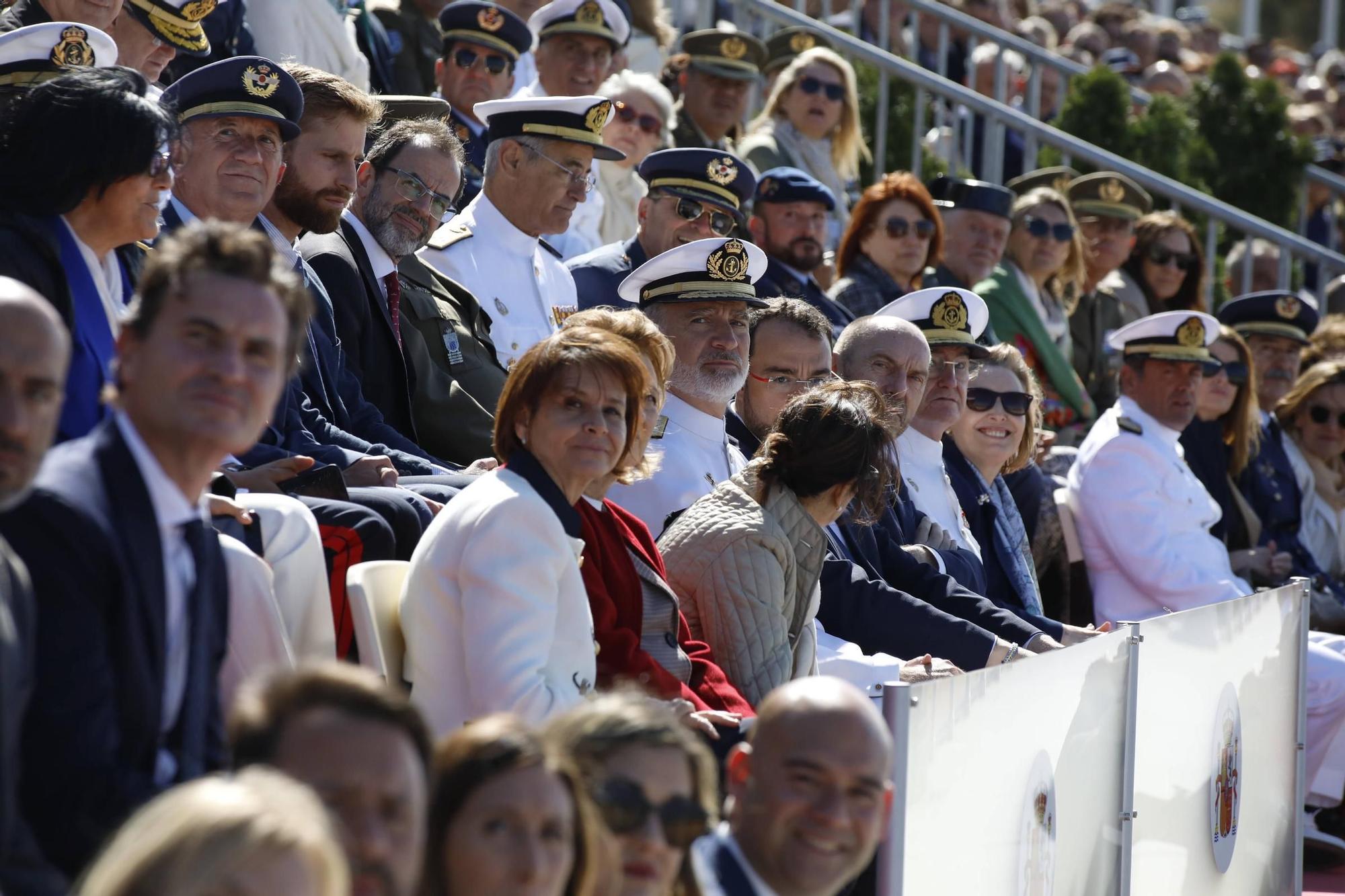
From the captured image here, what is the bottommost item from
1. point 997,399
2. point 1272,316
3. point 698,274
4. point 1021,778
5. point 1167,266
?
point 1272,316

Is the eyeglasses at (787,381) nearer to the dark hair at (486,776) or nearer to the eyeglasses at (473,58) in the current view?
the eyeglasses at (473,58)

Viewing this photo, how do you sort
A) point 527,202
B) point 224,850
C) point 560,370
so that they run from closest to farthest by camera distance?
1. point 224,850
2. point 560,370
3. point 527,202

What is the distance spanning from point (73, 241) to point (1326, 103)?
1467cm

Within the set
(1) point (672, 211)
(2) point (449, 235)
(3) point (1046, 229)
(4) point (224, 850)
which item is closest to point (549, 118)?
(2) point (449, 235)

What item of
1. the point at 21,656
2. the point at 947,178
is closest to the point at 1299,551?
the point at 947,178

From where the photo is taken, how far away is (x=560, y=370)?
363 cm

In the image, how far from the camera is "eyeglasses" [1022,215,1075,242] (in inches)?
333

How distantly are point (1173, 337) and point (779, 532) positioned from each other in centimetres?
349

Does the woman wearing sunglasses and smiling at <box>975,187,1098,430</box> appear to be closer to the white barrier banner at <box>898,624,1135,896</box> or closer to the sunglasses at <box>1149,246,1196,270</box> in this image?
the sunglasses at <box>1149,246,1196,270</box>

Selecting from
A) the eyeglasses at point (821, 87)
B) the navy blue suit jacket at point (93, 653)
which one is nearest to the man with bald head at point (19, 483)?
the navy blue suit jacket at point (93, 653)

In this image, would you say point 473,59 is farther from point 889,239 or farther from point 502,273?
point 889,239

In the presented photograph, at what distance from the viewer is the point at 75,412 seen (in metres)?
3.26

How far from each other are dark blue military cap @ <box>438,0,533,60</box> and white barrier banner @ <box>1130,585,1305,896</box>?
12.1 feet

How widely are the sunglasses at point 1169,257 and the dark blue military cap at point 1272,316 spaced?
32 cm
